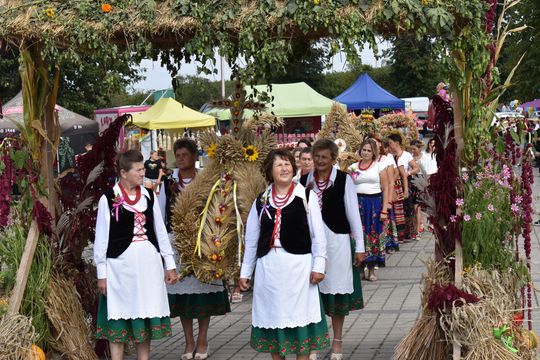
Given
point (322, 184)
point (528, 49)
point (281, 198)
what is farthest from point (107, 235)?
point (528, 49)

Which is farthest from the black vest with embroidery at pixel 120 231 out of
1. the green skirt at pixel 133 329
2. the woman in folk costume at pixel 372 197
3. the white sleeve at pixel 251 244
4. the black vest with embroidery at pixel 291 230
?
the woman in folk costume at pixel 372 197

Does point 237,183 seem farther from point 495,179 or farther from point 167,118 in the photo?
point 167,118

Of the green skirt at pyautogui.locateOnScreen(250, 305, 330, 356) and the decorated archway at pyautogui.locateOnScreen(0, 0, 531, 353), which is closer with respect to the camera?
the decorated archway at pyautogui.locateOnScreen(0, 0, 531, 353)

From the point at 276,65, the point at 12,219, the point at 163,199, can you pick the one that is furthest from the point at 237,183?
the point at 12,219

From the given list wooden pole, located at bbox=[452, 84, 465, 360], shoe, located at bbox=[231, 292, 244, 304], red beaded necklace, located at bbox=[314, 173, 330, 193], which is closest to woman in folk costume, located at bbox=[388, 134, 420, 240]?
shoe, located at bbox=[231, 292, 244, 304]

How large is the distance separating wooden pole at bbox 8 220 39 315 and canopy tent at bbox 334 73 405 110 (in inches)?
819

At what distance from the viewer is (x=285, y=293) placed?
6.79 metres

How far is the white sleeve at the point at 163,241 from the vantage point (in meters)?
7.32

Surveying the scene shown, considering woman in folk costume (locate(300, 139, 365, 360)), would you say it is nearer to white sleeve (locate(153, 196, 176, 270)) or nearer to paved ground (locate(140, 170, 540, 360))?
paved ground (locate(140, 170, 540, 360))

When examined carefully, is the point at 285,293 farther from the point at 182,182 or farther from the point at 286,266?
the point at 182,182

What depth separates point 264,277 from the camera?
690cm

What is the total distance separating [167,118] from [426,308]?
61.2ft

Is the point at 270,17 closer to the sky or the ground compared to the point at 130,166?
closer to the sky

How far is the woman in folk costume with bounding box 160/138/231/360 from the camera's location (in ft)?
26.5
